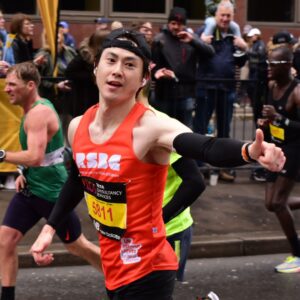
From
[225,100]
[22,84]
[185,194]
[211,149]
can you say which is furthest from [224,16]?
[211,149]

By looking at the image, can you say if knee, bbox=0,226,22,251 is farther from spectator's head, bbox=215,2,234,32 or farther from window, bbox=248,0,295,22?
window, bbox=248,0,295,22

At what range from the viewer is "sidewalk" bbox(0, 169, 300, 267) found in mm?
7926

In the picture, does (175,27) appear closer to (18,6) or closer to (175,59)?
(175,59)

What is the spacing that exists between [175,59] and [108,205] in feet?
20.2

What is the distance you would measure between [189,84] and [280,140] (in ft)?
9.08

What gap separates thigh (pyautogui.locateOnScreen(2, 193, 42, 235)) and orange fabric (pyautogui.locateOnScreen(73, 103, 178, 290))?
197cm

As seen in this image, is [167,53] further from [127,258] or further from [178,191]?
[127,258]

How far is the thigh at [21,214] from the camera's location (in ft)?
19.0

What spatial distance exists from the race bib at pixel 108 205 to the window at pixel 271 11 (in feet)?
50.6

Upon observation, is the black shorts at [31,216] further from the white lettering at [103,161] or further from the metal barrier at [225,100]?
the metal barrier at [225,100]

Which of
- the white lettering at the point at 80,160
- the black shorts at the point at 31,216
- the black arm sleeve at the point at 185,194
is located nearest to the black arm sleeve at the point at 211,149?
the white lettering at the point at 80,160

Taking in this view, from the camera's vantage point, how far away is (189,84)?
10125 millimetres

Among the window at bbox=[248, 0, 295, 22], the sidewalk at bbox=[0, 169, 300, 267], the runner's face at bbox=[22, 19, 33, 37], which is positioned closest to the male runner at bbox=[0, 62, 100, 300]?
the sidewalk at bbox=[0, 169, 300, 267]

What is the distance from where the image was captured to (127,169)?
12.3 feet
